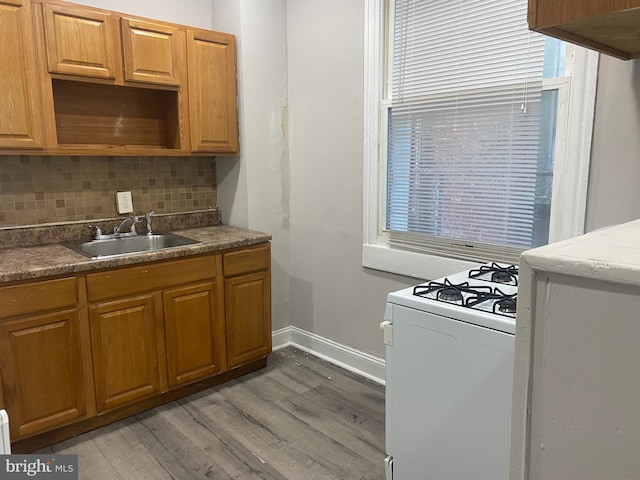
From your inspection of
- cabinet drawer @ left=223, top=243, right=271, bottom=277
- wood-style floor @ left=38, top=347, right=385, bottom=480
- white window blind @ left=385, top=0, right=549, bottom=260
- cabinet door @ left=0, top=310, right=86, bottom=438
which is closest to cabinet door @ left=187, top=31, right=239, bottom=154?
cabinet drawer @ left=223, top=243, right=271, bottom=277

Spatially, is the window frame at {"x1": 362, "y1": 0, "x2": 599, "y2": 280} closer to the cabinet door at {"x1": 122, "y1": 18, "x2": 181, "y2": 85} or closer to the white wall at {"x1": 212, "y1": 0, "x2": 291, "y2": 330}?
the white wall at {"x1": 212, "y1": 0, "x2": 291, "y2": 330}

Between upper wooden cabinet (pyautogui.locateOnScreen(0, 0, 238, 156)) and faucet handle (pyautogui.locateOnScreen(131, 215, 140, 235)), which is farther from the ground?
upper wooden cabinet (pyautogui.locateOnScreen(0, 0, 238, 156))

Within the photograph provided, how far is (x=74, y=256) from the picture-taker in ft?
7.61

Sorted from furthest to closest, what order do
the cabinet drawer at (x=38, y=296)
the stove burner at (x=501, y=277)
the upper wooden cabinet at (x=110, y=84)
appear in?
the upper wooden cabinet at (x=110, y=84) < the cabinet drawer at (x=38, y=296) < the stove burner at (x=501, y=277)

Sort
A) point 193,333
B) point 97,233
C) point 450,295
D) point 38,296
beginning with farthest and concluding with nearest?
point 97,233, point 193,333, point 38,296, point 450,295

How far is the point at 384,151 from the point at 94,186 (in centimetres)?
172

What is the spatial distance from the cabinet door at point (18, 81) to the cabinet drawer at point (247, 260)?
44.6 inches

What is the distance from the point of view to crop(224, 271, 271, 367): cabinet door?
2.81 m

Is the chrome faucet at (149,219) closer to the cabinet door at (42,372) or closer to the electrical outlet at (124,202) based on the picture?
the electrical outlet at (124,202)

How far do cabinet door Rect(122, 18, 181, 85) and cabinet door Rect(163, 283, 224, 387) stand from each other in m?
1.19

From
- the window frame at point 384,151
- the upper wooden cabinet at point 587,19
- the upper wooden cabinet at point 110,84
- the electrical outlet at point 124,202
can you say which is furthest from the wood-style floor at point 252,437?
the upper wooden cabinet at point 587,19

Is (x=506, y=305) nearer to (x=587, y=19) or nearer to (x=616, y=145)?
(x=587, y=19)

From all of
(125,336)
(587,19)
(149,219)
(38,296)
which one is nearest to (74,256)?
(38,296)

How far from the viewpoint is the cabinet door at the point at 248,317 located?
2.81 metres
